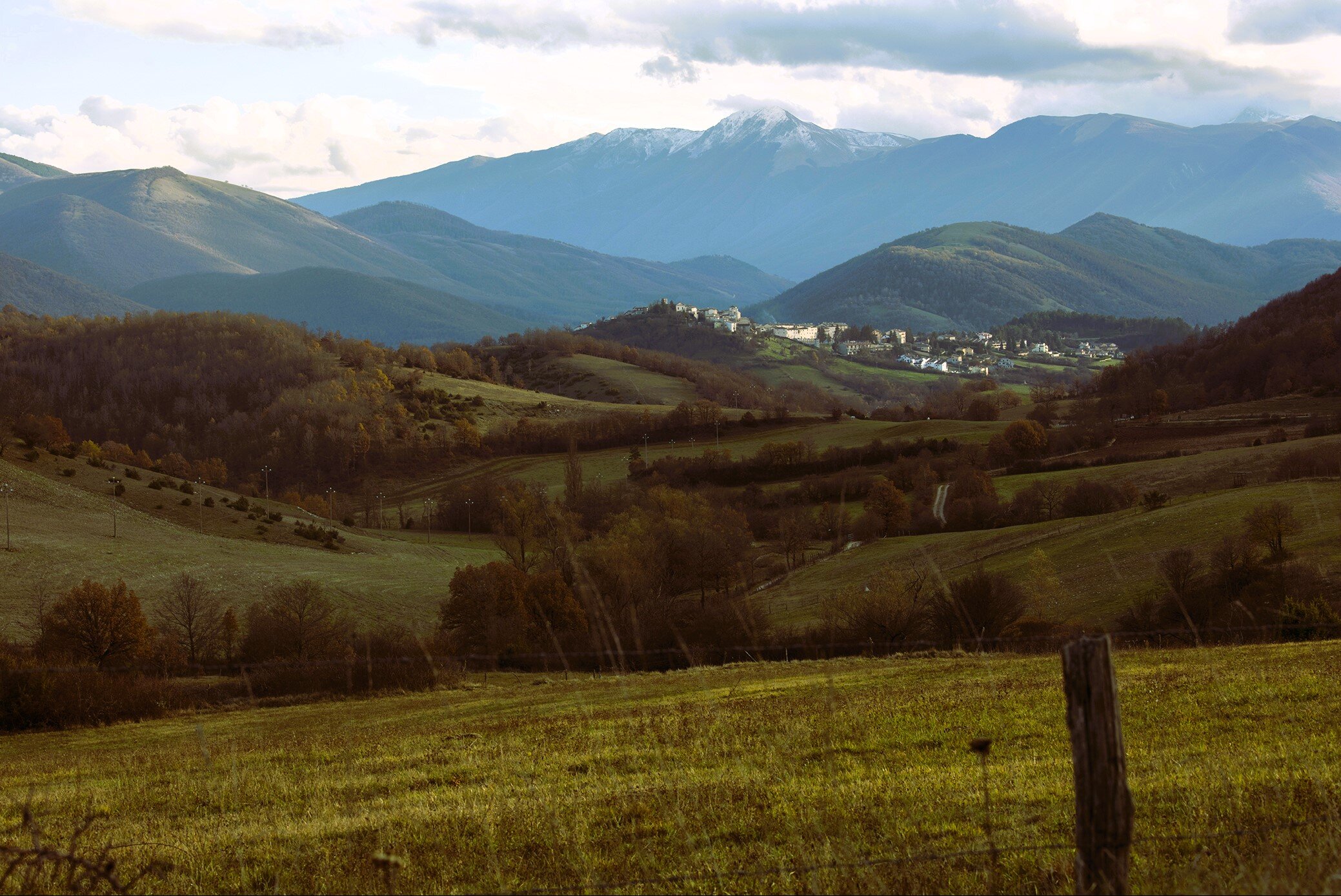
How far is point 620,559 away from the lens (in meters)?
54.4

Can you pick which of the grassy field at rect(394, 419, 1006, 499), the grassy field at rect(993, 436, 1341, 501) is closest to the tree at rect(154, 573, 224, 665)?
the grassy field at rect(394, 419, 1006, 499)

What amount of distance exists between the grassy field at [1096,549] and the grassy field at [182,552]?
24285mm

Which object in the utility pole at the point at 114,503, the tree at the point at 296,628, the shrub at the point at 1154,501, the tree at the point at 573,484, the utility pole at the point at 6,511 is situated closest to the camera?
the tree at the point at 296,628

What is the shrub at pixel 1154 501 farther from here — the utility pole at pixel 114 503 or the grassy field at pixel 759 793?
the utility pole at pixel 114 503

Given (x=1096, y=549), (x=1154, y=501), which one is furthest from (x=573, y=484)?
(x=1096, y=549)

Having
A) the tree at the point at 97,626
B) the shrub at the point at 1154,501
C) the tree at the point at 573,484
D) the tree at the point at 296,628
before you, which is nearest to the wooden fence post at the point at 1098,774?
the tree at the point at 296,628

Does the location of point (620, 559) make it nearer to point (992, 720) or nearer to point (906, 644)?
point (906, 644)

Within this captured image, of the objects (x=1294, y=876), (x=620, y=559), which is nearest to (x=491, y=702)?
(x=1294, y=876)

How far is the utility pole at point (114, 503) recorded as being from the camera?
249ft

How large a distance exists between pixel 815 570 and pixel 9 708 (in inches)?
1751

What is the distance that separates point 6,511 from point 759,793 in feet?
255

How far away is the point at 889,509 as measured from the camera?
256 ft

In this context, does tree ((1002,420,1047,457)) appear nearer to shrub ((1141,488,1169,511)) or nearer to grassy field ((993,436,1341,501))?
grassy field ((993,436,1341,501))

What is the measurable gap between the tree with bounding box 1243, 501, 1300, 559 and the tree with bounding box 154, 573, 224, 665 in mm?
46425
